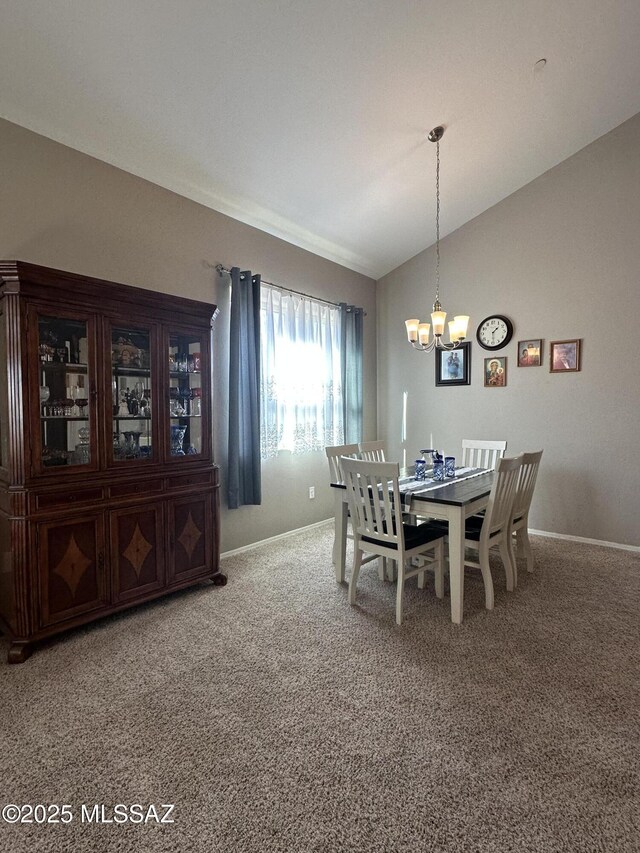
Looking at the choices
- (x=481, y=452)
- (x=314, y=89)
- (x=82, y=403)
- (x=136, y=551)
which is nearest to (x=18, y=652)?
(x=136, y=551)

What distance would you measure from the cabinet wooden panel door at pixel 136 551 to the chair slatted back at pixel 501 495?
209cm

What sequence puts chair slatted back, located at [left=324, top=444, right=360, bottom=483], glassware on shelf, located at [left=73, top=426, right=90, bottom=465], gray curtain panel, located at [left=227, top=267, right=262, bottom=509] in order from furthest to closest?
gray curtain panel, located at [left=227, top=267, right=262, bottom=509] → chair slatted back, located at [left=324, top=444, right=360, bottom=483] → glassware on shelf, located at [left=73, top=426, right=90, bottom=465]

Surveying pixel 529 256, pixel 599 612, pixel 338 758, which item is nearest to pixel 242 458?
pixel 338 758

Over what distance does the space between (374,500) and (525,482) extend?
3.91ft

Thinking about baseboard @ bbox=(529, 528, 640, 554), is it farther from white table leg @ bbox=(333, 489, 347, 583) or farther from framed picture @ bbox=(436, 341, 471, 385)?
white table leg @ bbox=(333, 489, 347, 583)

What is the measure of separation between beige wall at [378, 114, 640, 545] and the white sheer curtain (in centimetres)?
130

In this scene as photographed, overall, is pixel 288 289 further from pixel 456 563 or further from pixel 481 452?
pixel 456 563

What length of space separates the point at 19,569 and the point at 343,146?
350 cm

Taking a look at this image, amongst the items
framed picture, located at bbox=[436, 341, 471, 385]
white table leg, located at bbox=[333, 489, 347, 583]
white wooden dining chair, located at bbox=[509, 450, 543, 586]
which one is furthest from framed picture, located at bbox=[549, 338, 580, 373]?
white table leg, located at bbox=[333, 489, 347, 583]

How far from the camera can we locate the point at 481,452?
A: 4203mm

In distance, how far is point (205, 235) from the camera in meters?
3.61

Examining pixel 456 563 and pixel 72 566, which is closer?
pixel 72 566

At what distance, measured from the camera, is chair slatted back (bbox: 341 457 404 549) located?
8.44ft

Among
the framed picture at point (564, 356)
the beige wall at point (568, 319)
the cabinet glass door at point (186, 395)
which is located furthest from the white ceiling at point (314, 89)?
the framed picture at point (564, 356)
